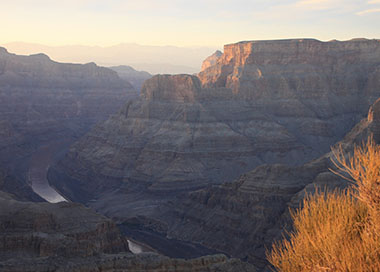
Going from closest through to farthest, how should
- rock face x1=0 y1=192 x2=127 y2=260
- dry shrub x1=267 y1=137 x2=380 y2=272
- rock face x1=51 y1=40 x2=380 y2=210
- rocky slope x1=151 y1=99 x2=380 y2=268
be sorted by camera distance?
dry shrub x1=267 y1=137 x2=380 y2=272 < rock face x1=0 y1=192 x2=127 y2=260 < rocky slope x1=151 y1=99 x2=380 y2=268 < rock face x1=51 y1=40 x2=380 y2=210

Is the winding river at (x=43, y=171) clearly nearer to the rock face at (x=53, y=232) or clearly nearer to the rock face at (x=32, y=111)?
the rock face at (x=32, y=111)

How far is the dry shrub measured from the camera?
18.4 m

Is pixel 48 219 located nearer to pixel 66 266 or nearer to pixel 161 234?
pixel 66 266

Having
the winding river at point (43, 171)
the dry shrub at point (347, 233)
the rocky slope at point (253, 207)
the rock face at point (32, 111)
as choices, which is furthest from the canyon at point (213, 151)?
the dry shrub at point (347, 233)

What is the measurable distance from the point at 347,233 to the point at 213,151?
3678 inches

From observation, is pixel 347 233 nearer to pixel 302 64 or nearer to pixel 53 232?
pixel 53 232

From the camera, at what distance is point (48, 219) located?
2110 inches

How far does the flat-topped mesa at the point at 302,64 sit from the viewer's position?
136 m

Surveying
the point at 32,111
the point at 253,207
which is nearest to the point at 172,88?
the point at 253,207

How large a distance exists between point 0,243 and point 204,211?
41171 mm

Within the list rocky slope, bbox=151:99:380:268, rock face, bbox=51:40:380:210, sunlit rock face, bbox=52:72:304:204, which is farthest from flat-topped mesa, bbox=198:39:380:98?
rocky slope, bbox=151:99:380:268

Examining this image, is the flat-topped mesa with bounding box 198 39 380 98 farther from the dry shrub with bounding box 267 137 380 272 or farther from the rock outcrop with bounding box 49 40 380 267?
the dry shrub with bounding box 267 137 380 272

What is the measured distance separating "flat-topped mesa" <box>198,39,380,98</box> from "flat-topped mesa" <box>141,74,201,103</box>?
15883 mm

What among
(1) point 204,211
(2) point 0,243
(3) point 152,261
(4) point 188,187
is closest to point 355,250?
(3) point 152,261
